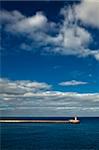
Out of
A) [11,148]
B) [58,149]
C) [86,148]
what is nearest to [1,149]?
[11,148]

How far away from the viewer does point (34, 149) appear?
2864 inches

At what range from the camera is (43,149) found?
7281 cm

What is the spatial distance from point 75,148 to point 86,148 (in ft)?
8.68

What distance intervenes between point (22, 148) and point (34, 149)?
3.67 metres

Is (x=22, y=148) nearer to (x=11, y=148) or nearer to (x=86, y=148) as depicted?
(x=11, y=148)

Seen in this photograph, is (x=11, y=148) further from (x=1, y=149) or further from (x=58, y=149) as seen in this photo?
(x=58, y=149)

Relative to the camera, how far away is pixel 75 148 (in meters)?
74.5

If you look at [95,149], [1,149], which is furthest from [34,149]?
[95,149]

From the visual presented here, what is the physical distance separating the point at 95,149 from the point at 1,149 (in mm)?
22520

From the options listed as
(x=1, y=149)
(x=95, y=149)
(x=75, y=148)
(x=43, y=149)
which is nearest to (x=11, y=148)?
(x=1, y=149)

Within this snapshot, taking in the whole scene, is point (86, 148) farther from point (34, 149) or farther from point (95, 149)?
point (34, 149)

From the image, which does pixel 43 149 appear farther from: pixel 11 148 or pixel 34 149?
pixel 11 148

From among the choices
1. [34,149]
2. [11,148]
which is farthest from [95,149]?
[11,148]

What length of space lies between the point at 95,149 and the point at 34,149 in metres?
14.3
